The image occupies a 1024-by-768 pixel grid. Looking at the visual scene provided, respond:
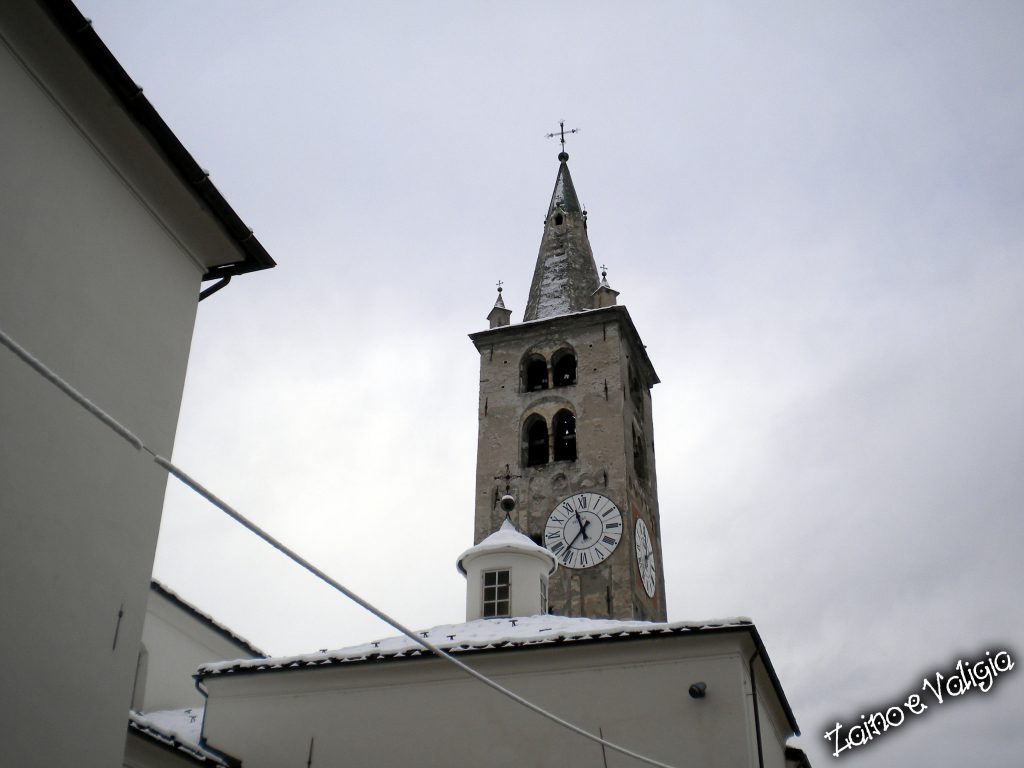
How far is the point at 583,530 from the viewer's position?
23344 mm

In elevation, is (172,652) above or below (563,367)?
below

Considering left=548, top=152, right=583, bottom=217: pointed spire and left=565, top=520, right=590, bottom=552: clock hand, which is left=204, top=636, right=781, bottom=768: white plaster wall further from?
left=548, top=152, right=583, bottom=217: pointed spire

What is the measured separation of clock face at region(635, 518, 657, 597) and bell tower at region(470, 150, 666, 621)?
0.04 meters

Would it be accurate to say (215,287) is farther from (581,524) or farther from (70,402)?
(581,524)

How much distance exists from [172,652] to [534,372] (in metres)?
12.4

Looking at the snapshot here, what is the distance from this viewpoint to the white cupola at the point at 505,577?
1670 cm

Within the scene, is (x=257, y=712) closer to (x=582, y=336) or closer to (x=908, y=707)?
(x=908, y=707)

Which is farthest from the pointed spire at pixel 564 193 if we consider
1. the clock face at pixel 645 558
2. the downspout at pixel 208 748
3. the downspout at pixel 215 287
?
the downspout at pixel 215 287

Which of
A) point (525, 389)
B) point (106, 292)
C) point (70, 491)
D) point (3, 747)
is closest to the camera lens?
point (3, 747)

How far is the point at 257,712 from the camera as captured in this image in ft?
43.8

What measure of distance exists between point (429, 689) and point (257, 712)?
7.45 ft

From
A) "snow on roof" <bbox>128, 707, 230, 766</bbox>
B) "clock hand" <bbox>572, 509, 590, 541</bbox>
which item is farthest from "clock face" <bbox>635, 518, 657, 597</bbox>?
"snow on roof" <bbox>128, 707, 230, 766</bbox>

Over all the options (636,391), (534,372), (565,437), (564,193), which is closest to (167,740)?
(565,437)

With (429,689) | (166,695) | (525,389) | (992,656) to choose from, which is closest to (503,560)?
(429,689)
